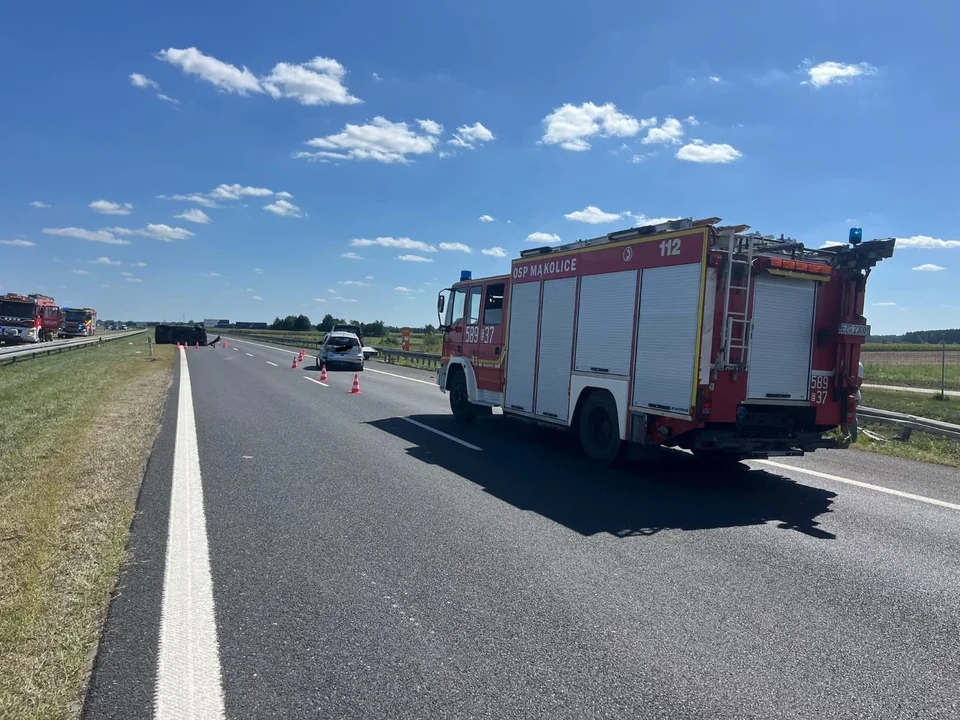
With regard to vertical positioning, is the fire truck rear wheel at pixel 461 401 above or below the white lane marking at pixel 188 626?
above

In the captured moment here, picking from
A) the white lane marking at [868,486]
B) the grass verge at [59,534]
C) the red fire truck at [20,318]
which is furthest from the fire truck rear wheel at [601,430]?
the red fire truck at [20,318]

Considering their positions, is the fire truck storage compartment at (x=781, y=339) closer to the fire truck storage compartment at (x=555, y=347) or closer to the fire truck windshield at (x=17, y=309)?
the fire truck storage compartment at (x=555, y=347)

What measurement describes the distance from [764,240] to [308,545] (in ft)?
19.2

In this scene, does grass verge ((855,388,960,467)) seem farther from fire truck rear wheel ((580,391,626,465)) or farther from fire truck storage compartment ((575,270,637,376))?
fire truck storage compartment ((575,270,637,376))

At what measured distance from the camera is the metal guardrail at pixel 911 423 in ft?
38.6

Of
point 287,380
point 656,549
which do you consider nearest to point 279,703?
point 656,549

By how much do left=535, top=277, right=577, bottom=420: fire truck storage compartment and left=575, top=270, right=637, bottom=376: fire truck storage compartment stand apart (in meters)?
0.26

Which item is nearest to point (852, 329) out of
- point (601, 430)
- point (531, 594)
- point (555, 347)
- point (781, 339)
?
point (781, 339)

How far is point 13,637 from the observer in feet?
12.3

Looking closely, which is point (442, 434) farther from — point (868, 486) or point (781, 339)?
point (868, 486)

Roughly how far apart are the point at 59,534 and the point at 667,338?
6.06m

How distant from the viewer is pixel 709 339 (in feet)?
25.5

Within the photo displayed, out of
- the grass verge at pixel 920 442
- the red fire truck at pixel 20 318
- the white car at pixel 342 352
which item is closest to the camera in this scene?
the grass verge at pixel 920 442

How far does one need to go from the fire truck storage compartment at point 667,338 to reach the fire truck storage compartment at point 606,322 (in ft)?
0.77
